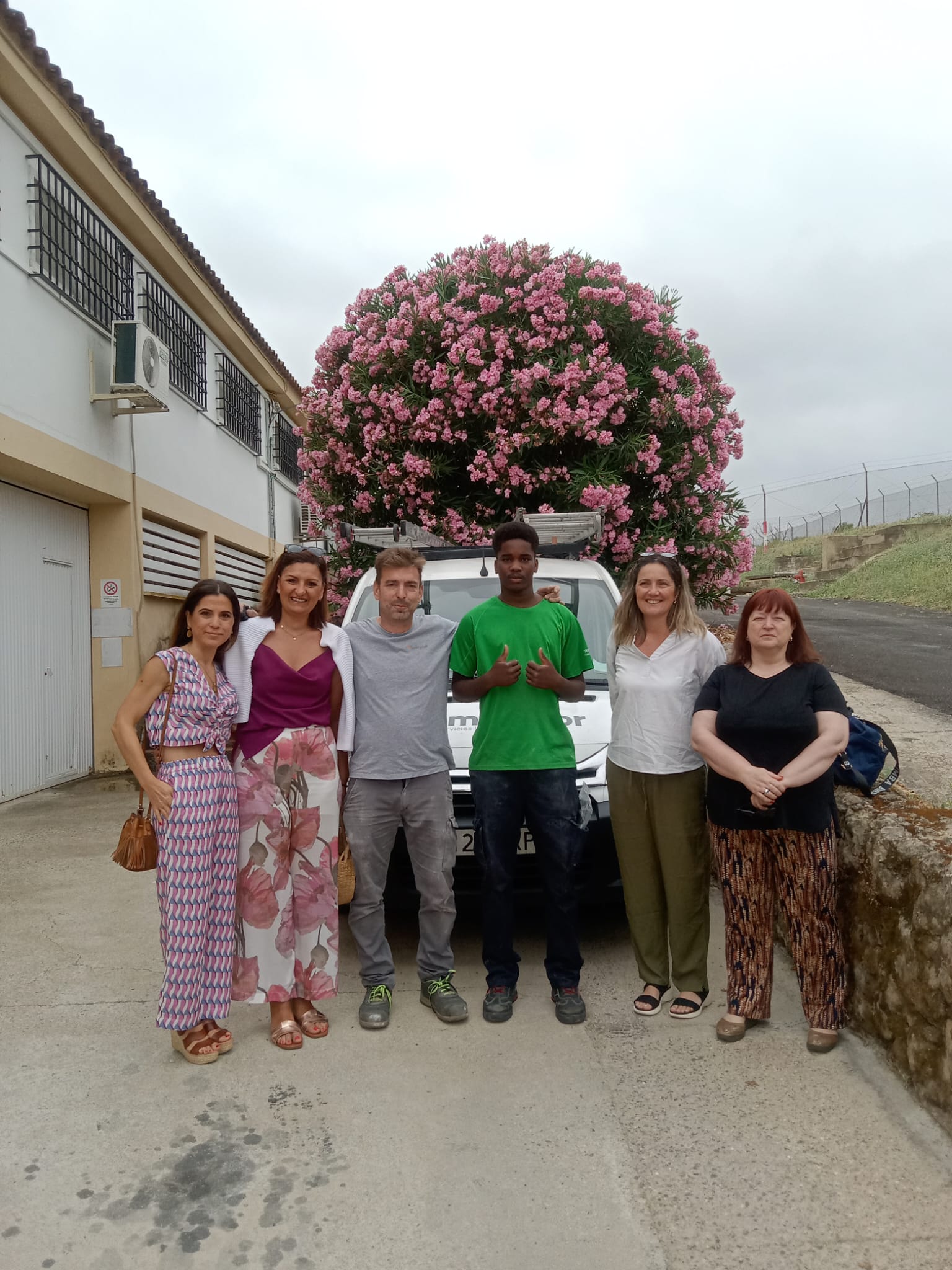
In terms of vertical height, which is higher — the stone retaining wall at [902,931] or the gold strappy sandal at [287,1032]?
the stone retaining wall at [902,931]

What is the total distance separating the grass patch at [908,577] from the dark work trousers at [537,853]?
1750cm

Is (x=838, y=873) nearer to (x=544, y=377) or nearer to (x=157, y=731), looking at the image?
(x=157, y=731)

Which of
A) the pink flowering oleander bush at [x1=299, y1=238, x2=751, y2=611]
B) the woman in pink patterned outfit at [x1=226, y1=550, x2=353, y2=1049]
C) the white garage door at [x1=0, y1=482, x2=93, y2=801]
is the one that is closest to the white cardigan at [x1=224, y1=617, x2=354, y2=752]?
the woman in pink patterned outfit at [x1=226, y1=550, x2=353, y2=1049]

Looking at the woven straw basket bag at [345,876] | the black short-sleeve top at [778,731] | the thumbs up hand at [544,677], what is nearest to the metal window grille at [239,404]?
the woven straw basket bag at [345,876]

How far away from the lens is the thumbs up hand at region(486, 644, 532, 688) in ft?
11.8

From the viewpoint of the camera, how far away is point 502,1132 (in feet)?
9.40

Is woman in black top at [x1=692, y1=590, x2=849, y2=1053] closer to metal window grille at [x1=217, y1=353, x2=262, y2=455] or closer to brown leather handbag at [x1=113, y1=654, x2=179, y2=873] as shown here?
brown leather handbag at [x1=113, y1=654, x2=179, y2=873]

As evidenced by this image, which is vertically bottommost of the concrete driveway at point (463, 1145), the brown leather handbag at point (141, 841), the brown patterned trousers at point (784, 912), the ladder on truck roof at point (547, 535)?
the concrete driveway at point (463, 1145)

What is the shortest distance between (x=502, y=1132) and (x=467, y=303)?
7434mm

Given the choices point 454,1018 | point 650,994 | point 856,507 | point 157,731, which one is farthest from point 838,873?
point 856,507

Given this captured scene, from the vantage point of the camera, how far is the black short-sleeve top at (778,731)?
3.33 m

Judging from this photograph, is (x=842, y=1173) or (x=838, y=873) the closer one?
(x=842, y=1173)

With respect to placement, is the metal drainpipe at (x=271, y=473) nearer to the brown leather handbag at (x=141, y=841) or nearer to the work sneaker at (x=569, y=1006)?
the brown leather handbag at (x=141, y=841)

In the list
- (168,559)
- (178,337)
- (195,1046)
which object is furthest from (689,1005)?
(178,337)
